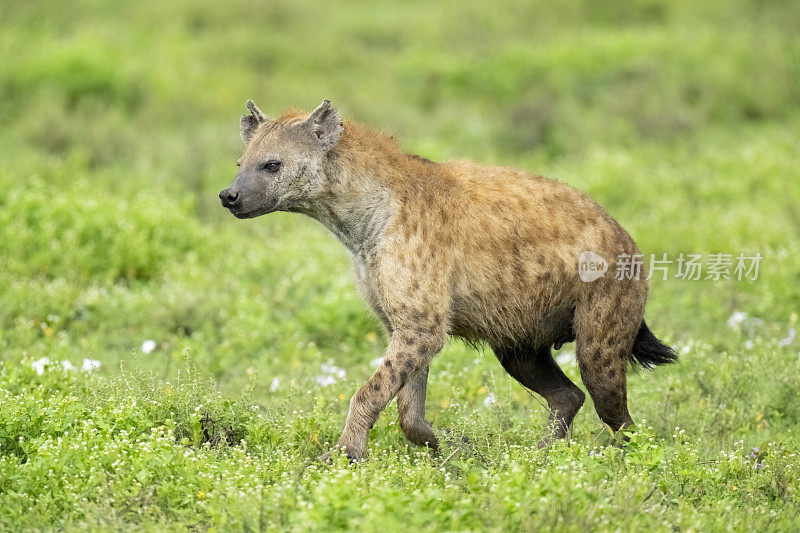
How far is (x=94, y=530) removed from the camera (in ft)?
13.1

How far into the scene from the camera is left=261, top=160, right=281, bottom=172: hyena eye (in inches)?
205

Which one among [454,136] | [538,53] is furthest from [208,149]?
[538,53]

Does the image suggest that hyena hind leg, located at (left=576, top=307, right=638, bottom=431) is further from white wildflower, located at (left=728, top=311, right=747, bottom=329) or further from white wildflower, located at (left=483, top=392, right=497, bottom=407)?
white wildflower, located at (left=728, top=311, right=747, bottom=329)

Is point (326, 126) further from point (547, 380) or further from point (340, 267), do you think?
point (340, 267)

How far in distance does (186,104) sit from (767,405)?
10169mm

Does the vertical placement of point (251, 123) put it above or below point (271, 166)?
above

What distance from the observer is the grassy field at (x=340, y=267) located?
14.7ft

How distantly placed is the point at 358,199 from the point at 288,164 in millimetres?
389

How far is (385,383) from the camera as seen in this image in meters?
5.00

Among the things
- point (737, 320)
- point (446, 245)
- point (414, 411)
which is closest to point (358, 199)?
point (446, 245)

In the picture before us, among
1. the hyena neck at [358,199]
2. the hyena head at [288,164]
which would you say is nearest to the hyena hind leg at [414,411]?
the hyena neck at [358,199]

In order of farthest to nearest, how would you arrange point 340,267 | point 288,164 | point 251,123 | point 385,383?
point 340,267, point 251,123, point 288,164, point 385,383

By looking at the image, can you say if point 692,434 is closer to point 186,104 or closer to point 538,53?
point 186,104

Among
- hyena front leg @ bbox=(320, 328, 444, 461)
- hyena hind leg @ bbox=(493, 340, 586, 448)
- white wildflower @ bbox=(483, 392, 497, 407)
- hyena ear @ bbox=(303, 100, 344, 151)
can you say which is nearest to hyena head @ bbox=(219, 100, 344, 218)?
hyena ear @ bbox=(303, 100, 344, 151)
